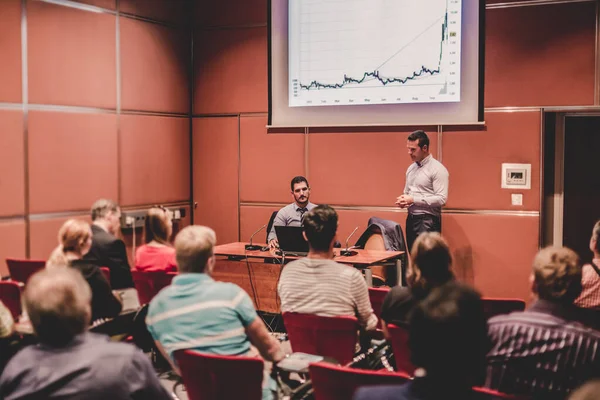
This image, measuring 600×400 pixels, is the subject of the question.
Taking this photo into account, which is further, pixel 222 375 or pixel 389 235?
pixel 389 235

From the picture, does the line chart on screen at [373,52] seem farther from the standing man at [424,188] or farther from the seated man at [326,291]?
the seated man at [326,291]

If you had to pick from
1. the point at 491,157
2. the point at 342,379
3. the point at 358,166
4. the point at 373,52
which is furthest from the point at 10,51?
the point at 342,379

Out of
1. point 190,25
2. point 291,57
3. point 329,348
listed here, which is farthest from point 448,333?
point 190,25

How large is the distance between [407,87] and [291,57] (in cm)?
131

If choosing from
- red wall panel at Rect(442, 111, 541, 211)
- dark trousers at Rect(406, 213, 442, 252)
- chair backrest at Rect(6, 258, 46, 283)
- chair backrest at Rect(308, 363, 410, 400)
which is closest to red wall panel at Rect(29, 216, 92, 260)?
chair backrest at Rect(6, 258, 46, 283)

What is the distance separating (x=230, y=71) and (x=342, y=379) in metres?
5.76

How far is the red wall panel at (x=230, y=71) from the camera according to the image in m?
7.29

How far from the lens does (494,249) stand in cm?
633

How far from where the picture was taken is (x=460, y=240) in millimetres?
6457

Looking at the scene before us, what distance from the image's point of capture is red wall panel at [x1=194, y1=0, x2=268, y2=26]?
725 centimetres

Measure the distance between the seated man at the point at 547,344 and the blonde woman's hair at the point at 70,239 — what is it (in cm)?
223

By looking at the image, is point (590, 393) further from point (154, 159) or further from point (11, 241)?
point (154, 159)

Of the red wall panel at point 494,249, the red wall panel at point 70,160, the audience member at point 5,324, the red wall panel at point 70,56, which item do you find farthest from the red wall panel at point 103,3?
the audience member at point 5,324

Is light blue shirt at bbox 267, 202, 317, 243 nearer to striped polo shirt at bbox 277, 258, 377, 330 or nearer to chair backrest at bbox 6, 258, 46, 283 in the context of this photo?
chair backrest at bbox 6, 258, 46, 283
